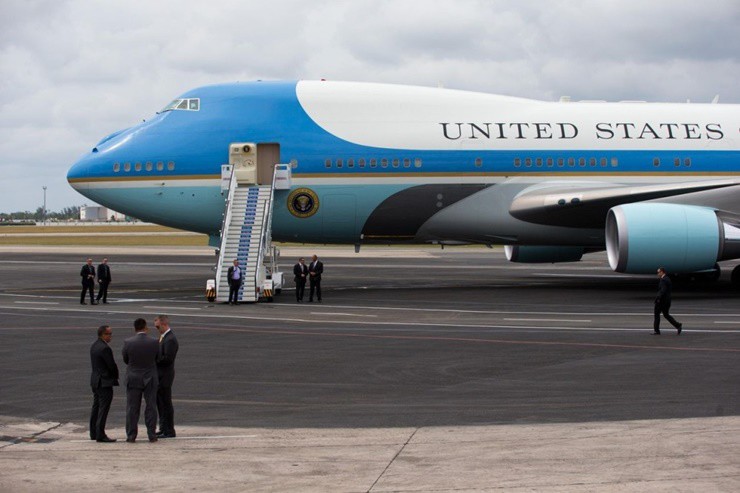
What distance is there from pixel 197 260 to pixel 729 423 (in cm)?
4722

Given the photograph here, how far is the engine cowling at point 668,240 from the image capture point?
98.1ft

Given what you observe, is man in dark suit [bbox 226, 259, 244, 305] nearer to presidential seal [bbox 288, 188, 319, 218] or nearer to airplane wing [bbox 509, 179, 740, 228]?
presidential seal [bbox 288, 188, 319, 218]

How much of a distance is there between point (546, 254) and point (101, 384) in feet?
87.0

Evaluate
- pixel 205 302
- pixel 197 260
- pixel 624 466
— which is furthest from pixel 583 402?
pixel 197 260

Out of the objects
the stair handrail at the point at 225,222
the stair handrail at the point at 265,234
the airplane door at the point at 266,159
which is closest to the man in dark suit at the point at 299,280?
the stair handrail at the point at 265,234

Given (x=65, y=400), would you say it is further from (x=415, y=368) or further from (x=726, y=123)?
(x=726, y=123)

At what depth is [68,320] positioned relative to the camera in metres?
26.6

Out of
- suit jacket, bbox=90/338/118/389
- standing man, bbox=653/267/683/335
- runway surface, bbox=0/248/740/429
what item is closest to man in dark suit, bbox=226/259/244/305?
runway surface, bbox=0/248/740/429

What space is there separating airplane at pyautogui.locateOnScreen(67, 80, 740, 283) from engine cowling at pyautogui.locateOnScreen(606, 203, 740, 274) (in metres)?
A: 1.81

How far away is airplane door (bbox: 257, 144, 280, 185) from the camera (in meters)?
33.3

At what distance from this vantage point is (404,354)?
1994 centimetres

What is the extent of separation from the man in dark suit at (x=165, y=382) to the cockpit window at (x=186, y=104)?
21.7 metres

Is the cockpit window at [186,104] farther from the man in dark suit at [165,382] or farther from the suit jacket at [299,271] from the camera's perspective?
the man in dark suit at [165,382]

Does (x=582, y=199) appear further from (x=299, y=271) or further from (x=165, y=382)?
(x=165, y=382)
